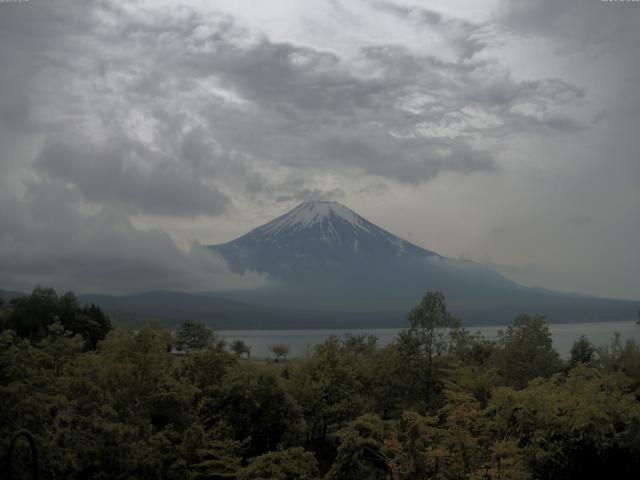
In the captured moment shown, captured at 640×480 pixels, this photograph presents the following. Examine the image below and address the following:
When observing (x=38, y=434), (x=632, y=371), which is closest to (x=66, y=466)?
(x=38, y=434)

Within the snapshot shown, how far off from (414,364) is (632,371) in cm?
974

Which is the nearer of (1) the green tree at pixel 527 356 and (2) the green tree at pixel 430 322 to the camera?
(2) the green tree at pixel 430 322

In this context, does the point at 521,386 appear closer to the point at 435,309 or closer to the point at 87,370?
the point at 435,309

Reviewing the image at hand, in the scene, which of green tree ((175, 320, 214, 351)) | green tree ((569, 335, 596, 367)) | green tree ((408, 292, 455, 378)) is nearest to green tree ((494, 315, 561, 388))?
green tree ((408, 292, 455, 378))

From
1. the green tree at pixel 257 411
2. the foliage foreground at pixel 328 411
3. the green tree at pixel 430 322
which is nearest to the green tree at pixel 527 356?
the foliage foreground at pixel 328 411

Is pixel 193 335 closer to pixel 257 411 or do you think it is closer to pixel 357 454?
pixel 257 411

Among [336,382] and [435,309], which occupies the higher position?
[435,309]

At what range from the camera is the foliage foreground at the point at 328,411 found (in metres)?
14.3

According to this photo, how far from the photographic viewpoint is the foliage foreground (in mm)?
14344

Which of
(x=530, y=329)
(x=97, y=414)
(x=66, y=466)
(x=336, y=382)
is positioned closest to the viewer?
(x=66, y=466)

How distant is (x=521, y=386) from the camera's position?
2475 centimetres

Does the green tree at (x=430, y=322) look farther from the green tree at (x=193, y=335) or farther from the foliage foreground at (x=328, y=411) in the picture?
the green tree at (x=193, y=335)

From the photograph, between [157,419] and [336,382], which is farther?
[336,382]

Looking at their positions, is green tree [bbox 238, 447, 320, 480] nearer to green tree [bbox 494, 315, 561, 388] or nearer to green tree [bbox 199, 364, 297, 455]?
green tree [bbox 199, 364, 297, 455]
